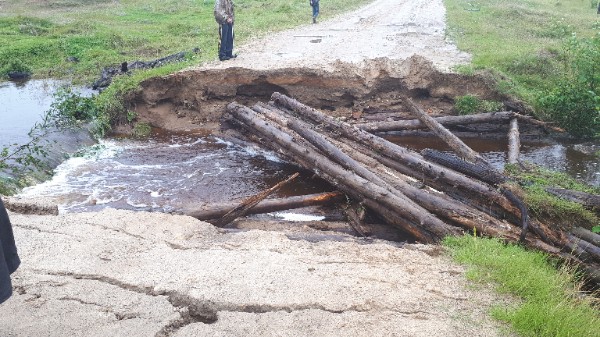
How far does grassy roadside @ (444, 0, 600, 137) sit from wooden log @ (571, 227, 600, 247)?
4.37 m

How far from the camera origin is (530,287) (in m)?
4.21

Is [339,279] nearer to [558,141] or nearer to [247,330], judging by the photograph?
[247,330]

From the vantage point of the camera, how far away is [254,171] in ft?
32.0

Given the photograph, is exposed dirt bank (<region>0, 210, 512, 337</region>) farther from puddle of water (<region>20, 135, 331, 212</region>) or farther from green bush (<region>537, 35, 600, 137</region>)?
green bush (<region>537, 35, 600, 137</region>)

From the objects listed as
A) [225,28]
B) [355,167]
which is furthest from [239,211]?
[225,28]

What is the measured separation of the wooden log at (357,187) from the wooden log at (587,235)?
1.47 m

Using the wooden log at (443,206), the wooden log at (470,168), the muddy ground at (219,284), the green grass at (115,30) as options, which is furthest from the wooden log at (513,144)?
the green grass at (115,30)

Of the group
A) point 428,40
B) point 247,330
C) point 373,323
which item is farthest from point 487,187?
point 428,40

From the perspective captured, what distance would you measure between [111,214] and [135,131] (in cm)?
647

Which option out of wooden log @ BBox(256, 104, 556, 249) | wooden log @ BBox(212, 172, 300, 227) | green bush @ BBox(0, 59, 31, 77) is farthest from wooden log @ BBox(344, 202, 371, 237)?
green bush @ BBox(0, 59, 31, 77)

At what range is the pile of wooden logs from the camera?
5.52m

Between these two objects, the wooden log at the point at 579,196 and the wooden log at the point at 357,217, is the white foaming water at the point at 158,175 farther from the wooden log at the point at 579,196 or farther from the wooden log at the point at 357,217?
the wooden log at the point at 579,196

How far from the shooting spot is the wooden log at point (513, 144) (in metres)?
8.50

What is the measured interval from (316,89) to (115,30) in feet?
45.2
